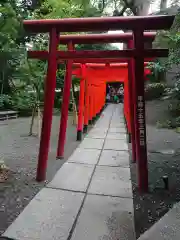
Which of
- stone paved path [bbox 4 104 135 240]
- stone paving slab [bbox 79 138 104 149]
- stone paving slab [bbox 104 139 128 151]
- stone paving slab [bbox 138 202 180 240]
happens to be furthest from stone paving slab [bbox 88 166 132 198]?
stone paving slab [bbox 79 138 104 149]

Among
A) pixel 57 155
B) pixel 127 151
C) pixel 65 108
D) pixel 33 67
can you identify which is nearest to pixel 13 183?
pixel 57 155

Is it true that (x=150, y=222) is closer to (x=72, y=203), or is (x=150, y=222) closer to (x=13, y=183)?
(x=72, y=203)

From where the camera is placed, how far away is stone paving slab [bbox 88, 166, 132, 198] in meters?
3.27

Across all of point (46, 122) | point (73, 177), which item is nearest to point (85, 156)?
point (73, 177)

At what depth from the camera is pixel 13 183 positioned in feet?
11.5

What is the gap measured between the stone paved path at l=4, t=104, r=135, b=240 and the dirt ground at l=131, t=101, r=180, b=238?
116 mm

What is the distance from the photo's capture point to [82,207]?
110 inches

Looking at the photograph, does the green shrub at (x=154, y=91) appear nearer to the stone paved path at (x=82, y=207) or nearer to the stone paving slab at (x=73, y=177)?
the stone paved path at (x=82, y=207)

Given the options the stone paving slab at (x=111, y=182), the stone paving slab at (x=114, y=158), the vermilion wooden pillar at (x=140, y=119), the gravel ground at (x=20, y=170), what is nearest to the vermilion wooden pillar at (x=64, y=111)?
the gravel ground at (x=20, y=170)

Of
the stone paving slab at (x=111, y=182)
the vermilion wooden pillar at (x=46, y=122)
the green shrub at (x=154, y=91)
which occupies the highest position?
the green shrub at (x=154, y=91)

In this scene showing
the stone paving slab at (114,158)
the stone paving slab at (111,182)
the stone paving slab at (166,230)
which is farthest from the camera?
the stone paving slab at (114,158)

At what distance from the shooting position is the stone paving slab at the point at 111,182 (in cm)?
327

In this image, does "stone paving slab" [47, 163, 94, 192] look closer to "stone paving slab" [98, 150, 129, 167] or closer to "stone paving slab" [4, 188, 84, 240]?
"stone paving slab" [4, 188, 84, 240]

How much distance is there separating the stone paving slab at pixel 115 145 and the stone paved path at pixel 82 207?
53.1 inches
